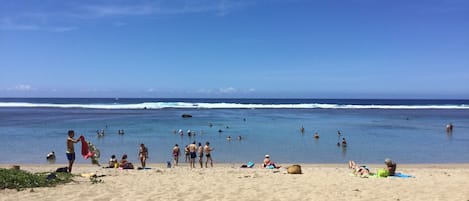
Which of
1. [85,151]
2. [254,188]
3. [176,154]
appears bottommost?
[176,154]

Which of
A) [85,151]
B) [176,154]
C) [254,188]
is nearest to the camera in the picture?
[254,188]

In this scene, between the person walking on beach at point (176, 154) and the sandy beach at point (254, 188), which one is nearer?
the sandy beach at point (254, 188)

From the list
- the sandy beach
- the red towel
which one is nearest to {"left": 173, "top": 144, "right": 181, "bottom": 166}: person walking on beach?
the red towel

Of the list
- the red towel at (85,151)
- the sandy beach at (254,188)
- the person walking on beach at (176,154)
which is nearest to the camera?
the sandy beach at (254,188)

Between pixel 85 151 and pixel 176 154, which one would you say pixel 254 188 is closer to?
pixel 85 151

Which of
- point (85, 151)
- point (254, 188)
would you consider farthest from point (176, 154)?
point (254, 188)

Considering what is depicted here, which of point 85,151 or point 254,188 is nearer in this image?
point 254,188

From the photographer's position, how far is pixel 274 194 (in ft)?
30.9

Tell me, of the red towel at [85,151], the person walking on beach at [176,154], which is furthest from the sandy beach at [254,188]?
the person walking on beach at [176,154]

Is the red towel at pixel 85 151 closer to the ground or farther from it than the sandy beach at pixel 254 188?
farther from it

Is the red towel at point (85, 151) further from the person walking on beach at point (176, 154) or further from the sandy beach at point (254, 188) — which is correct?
the person walking on beach at point (176, 154)

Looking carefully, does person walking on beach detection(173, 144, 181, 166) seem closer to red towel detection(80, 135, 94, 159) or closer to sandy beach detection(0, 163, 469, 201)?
red towel detection(80, 135, 94, 159)

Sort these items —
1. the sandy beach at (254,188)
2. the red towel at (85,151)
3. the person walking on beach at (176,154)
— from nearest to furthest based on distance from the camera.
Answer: the sandy beach at (254,188) < the red towel at (85,151) < the person walking on beach at (176,154)

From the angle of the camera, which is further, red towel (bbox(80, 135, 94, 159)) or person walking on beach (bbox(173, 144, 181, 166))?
person walking on beach (bbox(173, 144, 181, 166))
